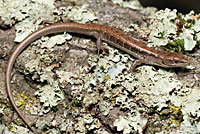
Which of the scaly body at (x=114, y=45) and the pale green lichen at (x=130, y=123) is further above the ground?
the scaly body at (x=114, y=45)

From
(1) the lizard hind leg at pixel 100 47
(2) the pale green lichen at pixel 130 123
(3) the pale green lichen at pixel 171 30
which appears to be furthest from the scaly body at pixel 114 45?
(2) the pale green lichen at pixel 130 123

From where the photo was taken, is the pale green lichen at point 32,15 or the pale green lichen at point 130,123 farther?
the pale green lichen at point 32,15

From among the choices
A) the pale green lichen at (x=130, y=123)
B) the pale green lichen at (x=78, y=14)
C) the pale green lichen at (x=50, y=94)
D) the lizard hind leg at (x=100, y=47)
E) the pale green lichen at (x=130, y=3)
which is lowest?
the pale green lichen at (x=130, y=123)

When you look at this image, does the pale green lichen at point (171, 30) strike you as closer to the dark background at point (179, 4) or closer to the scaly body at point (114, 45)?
the scaly body at point (114, 45)

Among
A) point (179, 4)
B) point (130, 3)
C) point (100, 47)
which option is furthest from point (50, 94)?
point (179, 4)

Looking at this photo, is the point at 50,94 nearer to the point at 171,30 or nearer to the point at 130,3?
the point at 171,30

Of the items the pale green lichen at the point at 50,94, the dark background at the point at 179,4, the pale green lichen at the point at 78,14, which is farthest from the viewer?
the dark background at the point at 179,4

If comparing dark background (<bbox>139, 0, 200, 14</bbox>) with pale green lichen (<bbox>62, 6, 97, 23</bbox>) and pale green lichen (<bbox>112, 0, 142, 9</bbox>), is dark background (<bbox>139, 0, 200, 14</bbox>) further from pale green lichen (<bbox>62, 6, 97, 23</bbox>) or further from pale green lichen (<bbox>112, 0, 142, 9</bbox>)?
pale green lichen (<bbox>62, 6, 97, 23</bbox>)
